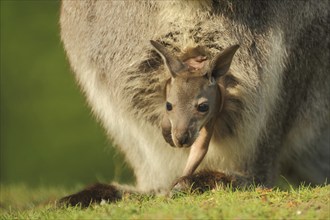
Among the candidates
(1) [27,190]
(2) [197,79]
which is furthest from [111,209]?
(1) [27,190]

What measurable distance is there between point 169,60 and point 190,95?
0.24m

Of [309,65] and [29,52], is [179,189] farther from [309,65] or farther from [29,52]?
[29,52]

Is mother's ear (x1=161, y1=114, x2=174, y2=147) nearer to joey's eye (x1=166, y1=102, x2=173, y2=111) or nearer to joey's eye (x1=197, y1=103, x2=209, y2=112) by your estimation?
joey's eye (x1=166, y1=102, x2=173, y2=111)

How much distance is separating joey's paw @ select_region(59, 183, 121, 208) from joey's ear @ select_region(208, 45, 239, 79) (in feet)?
2.90

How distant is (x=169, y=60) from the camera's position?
5977 mm

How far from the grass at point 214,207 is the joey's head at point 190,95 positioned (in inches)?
13.2

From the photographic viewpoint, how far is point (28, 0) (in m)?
11.4

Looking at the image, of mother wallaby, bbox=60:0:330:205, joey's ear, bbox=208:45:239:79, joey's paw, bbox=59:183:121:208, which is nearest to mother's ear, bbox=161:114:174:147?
mother wallaby, bbox=60:0:330:205

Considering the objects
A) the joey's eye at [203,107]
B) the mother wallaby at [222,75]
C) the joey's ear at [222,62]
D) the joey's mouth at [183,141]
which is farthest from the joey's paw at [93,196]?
the joey's ear at [222,62]

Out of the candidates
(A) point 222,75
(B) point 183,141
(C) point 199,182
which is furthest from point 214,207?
(A) point 222,75

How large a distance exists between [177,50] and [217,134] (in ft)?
1.69

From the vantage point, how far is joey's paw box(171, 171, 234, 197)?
5.95 metres

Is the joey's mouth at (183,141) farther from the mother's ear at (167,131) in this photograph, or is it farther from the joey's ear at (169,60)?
the joey's ear at (169,60)

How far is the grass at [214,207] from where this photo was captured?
5137 millimetres
